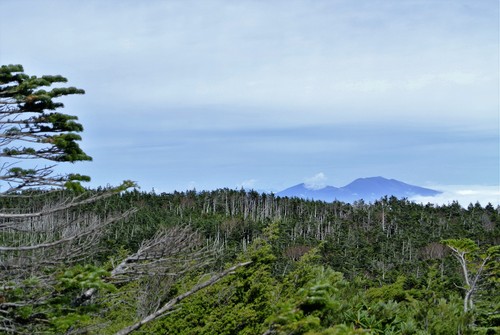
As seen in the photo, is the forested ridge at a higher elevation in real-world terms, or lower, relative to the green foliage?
lower

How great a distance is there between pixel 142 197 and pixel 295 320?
428ft

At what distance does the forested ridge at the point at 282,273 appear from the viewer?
7.08 m

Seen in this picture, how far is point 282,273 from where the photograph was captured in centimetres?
6194

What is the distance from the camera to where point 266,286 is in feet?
48.2

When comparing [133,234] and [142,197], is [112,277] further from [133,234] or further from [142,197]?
[142,197]

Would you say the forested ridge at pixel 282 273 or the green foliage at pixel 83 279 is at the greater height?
the green foliage at pixel 83 279

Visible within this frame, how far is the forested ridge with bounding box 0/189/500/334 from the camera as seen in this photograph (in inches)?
279

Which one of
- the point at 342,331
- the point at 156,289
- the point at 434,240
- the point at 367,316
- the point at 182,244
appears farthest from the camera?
the point at 434,240

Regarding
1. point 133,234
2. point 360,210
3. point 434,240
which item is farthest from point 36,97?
point 360,210

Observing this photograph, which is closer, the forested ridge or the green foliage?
the green foliage

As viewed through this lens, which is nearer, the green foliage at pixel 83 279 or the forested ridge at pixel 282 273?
the green foliage at pixel 83 279

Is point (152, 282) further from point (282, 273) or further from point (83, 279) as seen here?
point (282, 273)

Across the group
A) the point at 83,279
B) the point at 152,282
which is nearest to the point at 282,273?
the point at 152,282

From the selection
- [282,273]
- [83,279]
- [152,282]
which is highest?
[83,279]
